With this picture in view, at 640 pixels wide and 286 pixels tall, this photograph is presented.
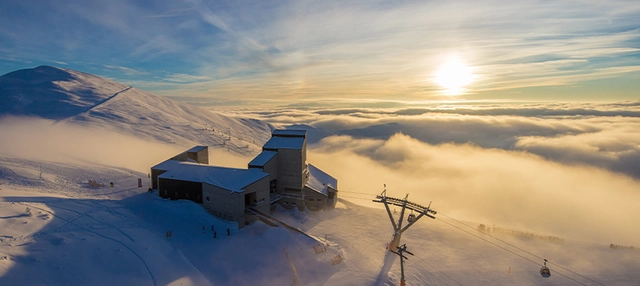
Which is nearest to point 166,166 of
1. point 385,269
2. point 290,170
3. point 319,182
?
point 290,170

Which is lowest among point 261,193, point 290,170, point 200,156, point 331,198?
point 331,198

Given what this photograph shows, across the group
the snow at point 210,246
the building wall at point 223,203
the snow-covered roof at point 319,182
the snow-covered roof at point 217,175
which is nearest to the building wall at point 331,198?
the snow-covered roof at point 319,182

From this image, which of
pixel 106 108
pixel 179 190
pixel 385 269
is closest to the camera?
pixel 385 269

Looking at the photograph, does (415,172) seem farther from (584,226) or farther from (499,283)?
(499,283)

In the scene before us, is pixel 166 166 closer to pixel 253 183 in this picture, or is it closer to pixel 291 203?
pixel 253 183

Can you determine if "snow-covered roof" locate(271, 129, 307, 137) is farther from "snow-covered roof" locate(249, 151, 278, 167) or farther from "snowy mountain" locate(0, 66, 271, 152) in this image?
"snowy mountain" locate(0, 66, 271, 152)
